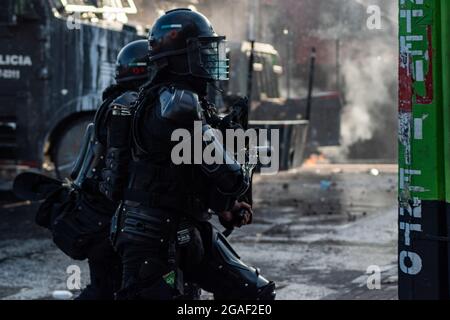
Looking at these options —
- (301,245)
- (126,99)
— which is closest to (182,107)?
(126,99)

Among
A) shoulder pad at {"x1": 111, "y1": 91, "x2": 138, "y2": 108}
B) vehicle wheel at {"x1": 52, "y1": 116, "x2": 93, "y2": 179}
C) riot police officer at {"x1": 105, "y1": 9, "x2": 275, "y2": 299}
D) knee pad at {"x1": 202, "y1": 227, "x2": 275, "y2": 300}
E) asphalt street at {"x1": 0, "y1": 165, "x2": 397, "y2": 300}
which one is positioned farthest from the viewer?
vehicle wheel at {"x1": 52, "y1": 116, "x2": 93, "y2": 179}

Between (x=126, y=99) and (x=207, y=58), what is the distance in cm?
70

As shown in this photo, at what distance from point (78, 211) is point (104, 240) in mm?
238

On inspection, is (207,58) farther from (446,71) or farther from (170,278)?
(446,71)

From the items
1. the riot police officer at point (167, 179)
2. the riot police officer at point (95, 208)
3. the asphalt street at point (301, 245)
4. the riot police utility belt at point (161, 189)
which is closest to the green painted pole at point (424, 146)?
the riot police officer at point (167, 179)

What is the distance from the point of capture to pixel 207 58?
3949 millimetres

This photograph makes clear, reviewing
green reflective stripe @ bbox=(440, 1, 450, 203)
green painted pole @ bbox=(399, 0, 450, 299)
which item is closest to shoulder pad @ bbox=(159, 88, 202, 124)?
green painted pole @ bbox=(399, 0, 450, 299)

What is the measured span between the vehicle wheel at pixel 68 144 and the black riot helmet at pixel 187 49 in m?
7.61

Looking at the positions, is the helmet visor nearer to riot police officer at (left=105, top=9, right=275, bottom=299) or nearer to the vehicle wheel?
riot police officer at (left=105, top=9, right=275, bottom=299)

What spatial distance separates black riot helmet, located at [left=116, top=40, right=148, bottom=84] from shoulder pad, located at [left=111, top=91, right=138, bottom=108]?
32 cm

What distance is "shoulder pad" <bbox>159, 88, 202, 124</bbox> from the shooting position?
3.65 m

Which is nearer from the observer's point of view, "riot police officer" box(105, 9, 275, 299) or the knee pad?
"riot police officer" box(105, 9, 275, 299)

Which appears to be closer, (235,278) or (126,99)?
(235,278)
